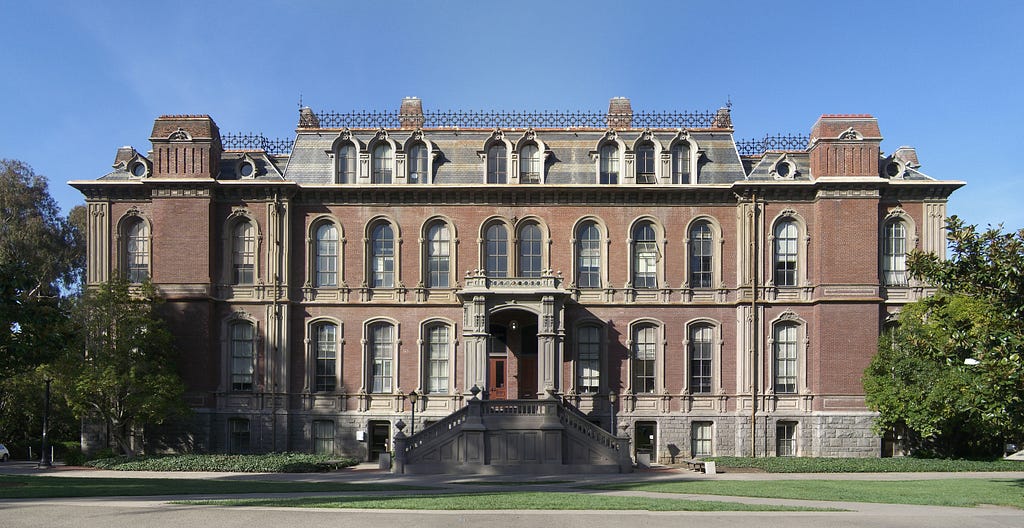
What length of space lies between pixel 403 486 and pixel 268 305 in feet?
43.9

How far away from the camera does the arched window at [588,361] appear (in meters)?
33.8

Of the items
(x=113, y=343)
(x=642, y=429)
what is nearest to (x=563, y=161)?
(x=642, y=429)

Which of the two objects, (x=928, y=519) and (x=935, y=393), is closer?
(x=928, y=519)

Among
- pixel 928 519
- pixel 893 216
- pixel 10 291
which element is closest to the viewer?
pixel 928 519

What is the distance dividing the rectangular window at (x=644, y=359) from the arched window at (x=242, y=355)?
15.2 meters

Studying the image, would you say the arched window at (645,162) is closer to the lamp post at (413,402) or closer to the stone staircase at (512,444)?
the stone staircase at (512,444)

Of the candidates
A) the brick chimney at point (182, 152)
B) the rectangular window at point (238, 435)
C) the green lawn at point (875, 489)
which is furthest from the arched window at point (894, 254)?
the brick chimney at point (182, 152)

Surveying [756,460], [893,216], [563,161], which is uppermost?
[563,161]

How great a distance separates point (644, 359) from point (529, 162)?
924cm

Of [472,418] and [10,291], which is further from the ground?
[10,291]

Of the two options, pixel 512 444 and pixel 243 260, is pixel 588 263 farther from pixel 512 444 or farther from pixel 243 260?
pixel 243 260

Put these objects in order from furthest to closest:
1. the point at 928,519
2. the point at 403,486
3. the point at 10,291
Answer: the point at 403,486 → the point at 10,291 → the point at 928,519

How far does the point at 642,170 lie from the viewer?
34.6 m

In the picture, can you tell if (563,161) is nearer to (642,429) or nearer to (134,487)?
(642,429)
